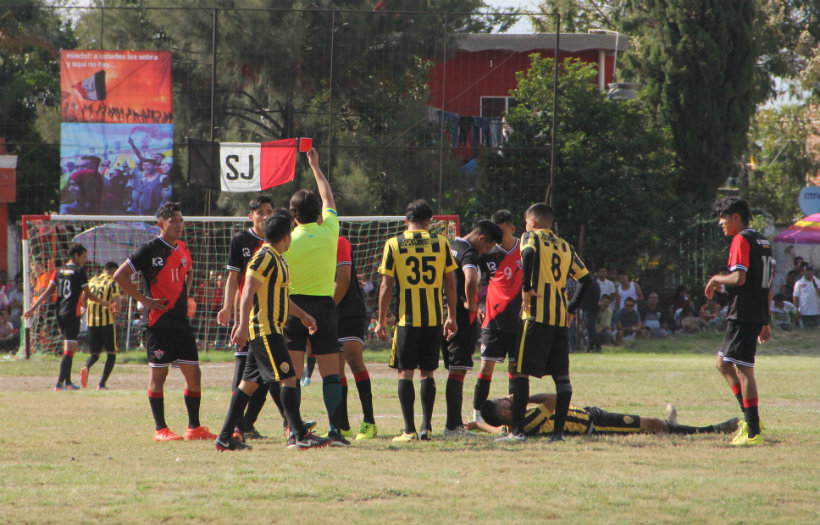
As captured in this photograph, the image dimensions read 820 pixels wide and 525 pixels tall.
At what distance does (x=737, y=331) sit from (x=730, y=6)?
22.1 meters

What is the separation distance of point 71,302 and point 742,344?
9.56m

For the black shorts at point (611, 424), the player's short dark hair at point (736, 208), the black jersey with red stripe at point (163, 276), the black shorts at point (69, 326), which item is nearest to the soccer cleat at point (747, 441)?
the black shorts at point (611, 424)

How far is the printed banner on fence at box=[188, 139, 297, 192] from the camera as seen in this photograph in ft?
64.2

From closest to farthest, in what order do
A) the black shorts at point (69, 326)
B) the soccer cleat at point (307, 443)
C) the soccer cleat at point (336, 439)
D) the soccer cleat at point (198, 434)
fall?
1. the soccer cleat at point (307, 443)
2. the soccer cleat at point (336, 439)
3. the soccer cleat at point (198, 434)
4. the black shorts at point (69, 326)

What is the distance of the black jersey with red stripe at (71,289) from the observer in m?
13.3

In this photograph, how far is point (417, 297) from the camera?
7.95 m

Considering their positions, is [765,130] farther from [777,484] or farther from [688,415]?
[777,484]

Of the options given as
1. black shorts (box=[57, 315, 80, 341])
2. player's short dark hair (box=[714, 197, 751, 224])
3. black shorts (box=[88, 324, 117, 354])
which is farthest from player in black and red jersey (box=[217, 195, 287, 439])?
black shorts (box=[57, 315, 80, 341])

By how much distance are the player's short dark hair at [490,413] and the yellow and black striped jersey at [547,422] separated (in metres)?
0.35

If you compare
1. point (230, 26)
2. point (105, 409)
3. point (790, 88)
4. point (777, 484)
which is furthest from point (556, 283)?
point (790, 88)

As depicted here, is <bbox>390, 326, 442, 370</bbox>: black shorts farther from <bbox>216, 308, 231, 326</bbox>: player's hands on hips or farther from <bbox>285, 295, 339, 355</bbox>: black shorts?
<bbox>216, 308, 231, 326</bbox>: player's hands on hips

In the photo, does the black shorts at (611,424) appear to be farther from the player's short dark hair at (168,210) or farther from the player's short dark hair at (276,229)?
the player's short dark hair at (168,210)

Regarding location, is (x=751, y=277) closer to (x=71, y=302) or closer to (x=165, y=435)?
(x=165, y=435)

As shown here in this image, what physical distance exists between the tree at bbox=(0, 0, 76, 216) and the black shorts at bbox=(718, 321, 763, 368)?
2037 cm
